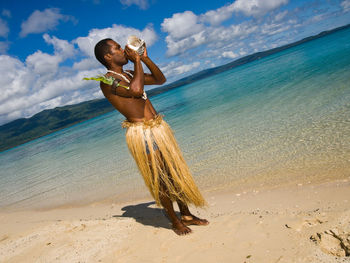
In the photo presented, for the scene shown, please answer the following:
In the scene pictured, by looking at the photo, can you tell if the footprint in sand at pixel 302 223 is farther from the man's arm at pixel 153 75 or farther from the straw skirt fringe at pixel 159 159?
the man's arm at pixel 153 75

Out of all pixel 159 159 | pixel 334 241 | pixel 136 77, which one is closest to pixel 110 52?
pixel 136 77

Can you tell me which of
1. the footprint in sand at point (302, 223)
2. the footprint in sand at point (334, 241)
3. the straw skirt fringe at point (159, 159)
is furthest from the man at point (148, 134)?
the footprint in sand at point (334, 241)

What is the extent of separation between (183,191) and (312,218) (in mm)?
1502

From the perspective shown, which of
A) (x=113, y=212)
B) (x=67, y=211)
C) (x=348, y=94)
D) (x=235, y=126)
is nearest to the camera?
(x=113, y=212)

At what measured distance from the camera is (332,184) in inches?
161

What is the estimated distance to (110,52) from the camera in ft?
10.1

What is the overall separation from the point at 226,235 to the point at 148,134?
59.0 inches

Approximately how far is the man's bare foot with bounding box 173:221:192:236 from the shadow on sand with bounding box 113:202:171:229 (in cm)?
28

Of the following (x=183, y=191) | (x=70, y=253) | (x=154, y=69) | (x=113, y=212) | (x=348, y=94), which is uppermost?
(x=154, y=69)

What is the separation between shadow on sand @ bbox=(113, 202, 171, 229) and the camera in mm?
3998

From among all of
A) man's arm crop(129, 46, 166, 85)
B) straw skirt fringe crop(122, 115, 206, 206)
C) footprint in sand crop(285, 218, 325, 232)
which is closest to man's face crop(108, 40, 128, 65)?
man's arm crop(129, 46, 166, 85)

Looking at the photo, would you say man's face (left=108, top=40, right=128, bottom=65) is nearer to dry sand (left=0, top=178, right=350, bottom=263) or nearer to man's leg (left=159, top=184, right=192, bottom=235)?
man's leg (left=159, top=184, right=192, bottom=235)

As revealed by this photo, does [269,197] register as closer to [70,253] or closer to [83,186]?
[70,253]

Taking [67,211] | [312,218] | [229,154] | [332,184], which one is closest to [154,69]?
[312,218]
